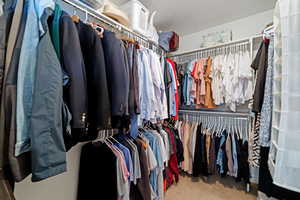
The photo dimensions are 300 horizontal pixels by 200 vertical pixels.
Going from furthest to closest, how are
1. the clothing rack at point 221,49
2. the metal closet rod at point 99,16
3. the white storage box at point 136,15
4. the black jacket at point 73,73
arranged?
the clothing rack at point 221,49
the white storage box at point 136,15
the metal closet rod at point 99,16
the black jacket at point 73,73

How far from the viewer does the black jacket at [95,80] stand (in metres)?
0.77

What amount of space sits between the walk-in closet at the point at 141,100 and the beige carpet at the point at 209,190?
0.05ft

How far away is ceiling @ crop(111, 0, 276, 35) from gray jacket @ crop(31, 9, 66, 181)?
155cm

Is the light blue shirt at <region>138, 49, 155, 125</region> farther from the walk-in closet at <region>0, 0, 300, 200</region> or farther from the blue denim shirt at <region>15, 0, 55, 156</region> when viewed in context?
the blue denim shirt at <region>15, 0, 55, 156</region>

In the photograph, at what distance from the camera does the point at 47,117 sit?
0.53 metres

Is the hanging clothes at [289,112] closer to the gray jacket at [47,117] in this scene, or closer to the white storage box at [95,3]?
the gray jacket at [47,117]

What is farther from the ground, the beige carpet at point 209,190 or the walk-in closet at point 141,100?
the walk-in closet at point 141,100

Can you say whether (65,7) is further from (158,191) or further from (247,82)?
(247,82)

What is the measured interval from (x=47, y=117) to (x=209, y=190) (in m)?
2.11

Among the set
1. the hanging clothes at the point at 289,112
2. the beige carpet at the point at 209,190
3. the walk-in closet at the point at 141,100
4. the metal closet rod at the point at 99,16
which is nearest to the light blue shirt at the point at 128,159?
the walk-in closet at the point at 141,100

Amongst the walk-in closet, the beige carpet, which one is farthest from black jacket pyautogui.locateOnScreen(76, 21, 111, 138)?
the beige carpet

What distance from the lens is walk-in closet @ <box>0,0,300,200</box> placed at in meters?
0.54

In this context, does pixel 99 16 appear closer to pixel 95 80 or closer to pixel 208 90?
pixel 95 80

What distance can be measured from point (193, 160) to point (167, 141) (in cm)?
61
